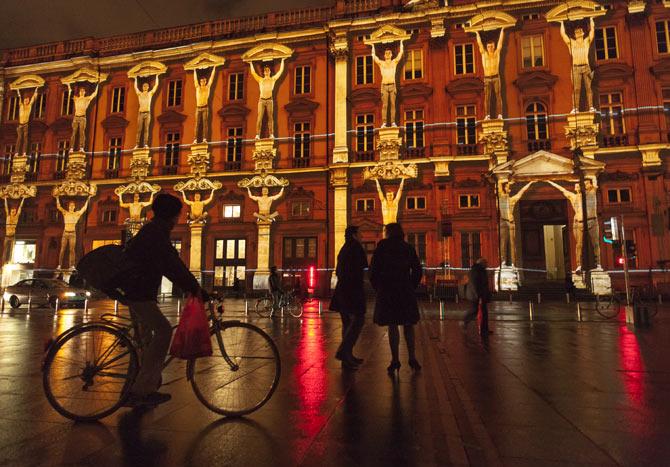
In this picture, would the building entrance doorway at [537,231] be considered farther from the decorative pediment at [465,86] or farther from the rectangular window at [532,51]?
the rectangular window at [532,51]

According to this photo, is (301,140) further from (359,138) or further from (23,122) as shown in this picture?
(23,122)

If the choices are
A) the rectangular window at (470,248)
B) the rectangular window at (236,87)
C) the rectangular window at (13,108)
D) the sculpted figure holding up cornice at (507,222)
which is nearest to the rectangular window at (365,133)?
the rectangular window at (470,248)

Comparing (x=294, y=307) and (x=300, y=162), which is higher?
(x=300, y=162)

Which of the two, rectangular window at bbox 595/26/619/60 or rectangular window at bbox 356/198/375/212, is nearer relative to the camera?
rectangular window at bbox 595/26/619/60

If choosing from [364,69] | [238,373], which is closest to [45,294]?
[238,373]

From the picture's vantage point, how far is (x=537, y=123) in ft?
87.8

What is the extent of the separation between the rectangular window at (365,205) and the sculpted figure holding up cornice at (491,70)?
28.3 feet

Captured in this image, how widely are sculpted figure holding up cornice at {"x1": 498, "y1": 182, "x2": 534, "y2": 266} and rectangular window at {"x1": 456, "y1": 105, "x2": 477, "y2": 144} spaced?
12.8ft

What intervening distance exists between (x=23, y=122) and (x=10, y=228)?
8467mm

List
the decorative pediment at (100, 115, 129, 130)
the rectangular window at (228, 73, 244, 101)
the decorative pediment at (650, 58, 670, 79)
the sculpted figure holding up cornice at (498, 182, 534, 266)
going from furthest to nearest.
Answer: the decorative pediment at (100, 115, 129, 130) < the rectangular window at (228, 73, 244, 101) < the decorative pediment at (650, 58, 670, 79) < the sculpted figure holding up cornice at (498, 182, 534, 266)

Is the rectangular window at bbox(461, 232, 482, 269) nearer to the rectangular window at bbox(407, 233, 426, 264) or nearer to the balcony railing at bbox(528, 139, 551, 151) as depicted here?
the rectangular window at bbox(407, 233, 426, 264)

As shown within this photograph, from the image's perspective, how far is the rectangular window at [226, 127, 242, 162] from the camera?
3084 centimetres

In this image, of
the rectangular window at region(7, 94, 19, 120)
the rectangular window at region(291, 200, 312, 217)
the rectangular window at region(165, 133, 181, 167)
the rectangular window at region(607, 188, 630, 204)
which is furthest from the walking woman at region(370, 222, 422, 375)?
the rectangular window at region(7, 94, 19, 120)

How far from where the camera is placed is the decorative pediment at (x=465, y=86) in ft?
90.5
